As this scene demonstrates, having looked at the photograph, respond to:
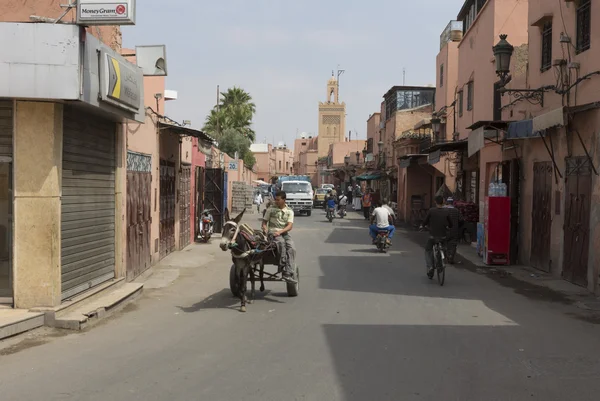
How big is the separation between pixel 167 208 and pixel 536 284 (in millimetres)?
9641

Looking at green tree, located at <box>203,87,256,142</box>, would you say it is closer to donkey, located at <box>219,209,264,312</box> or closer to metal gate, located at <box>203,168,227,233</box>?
metal gate, located at <box>203,168,227,233</box>

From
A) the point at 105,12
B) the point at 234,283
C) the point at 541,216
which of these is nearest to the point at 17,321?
the point at 234,283

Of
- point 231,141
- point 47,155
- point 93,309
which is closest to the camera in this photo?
point 47,155

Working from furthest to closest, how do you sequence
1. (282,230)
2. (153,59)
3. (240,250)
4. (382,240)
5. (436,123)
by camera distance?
(436,123), (382,240), (153,59), (282,230), (240,250)

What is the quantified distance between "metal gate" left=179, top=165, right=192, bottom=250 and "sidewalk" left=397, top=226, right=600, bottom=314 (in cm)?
839

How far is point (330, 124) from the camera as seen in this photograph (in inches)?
4783

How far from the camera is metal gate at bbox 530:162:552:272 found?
1461 centimetres

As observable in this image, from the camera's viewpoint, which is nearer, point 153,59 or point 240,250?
point 240,250

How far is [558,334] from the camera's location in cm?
821

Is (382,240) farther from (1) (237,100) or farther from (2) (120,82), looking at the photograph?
(1) (237,100)

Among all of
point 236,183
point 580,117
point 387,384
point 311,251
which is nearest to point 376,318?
point 387,384

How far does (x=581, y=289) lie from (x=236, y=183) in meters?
32.5

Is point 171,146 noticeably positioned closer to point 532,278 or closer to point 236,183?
point 532,278

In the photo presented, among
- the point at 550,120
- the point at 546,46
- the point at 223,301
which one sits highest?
the point at 546,46
